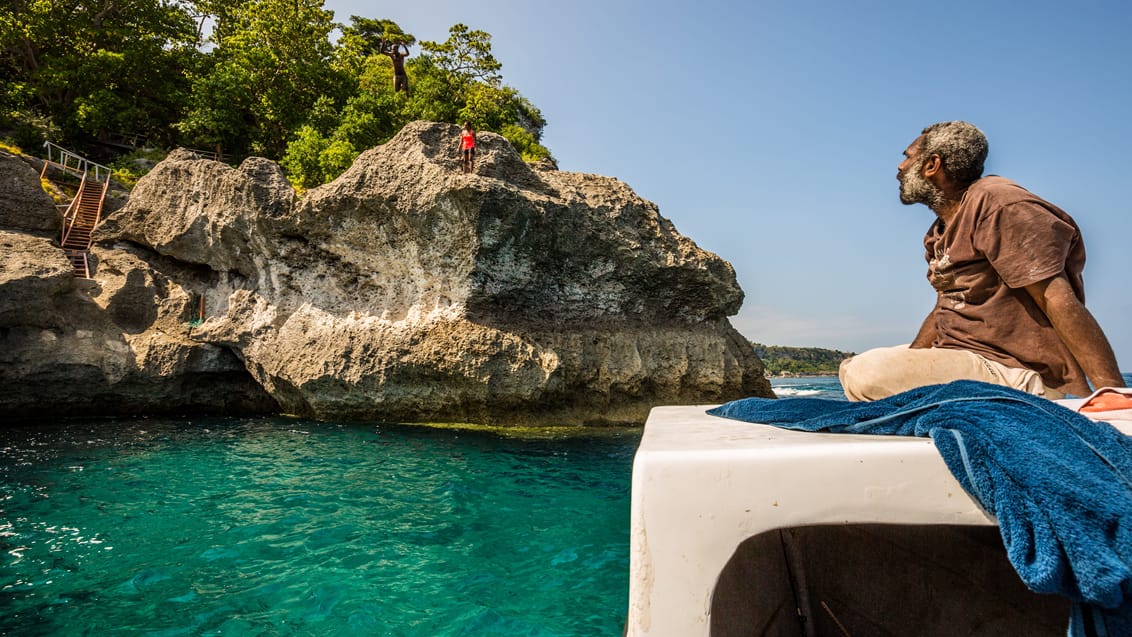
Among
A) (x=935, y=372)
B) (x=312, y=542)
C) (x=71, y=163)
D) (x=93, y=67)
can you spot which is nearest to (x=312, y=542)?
(x=312, y=542)

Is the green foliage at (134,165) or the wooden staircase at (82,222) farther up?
the green foliage at (134,165)

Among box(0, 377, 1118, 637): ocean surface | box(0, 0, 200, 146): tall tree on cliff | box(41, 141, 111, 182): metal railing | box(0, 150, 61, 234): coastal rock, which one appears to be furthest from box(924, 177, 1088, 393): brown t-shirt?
box(0, 0, 200, 146): tall tree on cliff

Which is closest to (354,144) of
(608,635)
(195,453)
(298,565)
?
(195,453)

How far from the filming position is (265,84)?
2277cm

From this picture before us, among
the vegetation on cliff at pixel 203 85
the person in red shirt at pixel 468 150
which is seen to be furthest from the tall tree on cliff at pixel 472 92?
the person in red shirt at pixel 468 150

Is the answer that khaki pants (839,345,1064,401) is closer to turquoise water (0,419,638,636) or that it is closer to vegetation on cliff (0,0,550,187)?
turquoise water (0,419,638,636)

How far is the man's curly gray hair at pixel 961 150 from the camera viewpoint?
8.11ft

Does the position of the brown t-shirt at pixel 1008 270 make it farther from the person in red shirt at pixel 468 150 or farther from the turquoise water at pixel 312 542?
the person in red shirt at pixel 468 150

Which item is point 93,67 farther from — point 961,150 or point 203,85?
point 961,150

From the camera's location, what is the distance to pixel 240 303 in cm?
1159

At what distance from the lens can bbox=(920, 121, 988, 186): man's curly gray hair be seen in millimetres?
2471

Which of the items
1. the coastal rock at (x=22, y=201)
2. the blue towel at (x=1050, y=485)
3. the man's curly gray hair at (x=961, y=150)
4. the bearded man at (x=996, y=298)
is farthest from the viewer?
the coastal rock at (x=22, y=201)

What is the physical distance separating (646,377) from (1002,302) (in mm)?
8179

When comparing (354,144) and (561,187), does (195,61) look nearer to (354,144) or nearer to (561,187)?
(354,144)
